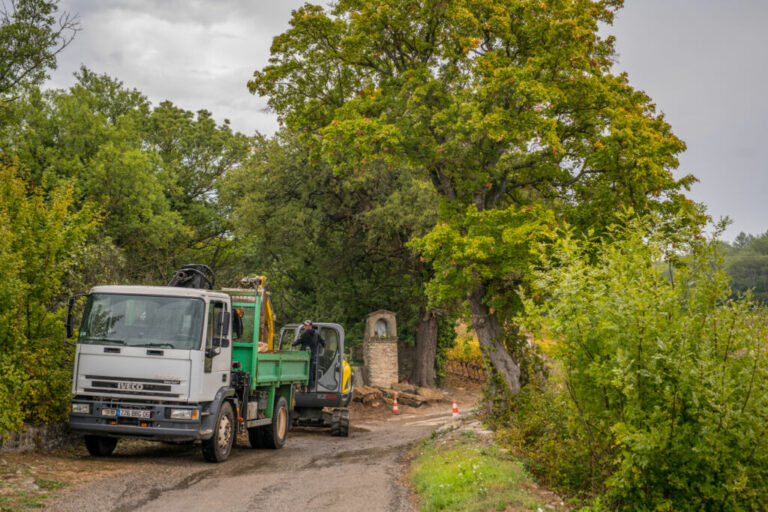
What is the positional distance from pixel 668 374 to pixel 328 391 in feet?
40.6

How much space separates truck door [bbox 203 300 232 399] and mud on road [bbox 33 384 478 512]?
4.69 ft

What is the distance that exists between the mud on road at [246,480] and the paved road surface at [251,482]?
12 mm

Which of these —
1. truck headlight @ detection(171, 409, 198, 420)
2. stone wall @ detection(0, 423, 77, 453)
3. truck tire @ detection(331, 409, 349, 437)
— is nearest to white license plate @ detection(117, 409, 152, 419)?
truck headlight @ detection(171, 409, 198, 420)

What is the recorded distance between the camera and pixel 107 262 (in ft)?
63.7

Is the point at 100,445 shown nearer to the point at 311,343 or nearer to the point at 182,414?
the point at 182,414

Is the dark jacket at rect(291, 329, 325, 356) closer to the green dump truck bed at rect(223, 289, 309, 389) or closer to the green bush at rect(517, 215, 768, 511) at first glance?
the green dump truck bed at rect(223, 289, 309, 389)

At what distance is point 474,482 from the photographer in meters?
8.68

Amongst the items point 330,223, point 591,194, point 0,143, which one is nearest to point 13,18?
point 0,143

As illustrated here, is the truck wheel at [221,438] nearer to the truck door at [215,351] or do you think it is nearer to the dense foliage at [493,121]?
the truck door at [215,351]

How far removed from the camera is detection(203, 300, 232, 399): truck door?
36.9 feet

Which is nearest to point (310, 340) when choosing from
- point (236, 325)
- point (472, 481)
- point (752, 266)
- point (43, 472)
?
point (236, 325)

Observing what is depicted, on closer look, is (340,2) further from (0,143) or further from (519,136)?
(0,143)

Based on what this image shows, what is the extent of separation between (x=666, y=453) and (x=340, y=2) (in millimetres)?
14341

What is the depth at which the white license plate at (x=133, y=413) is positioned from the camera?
35.2 feet
